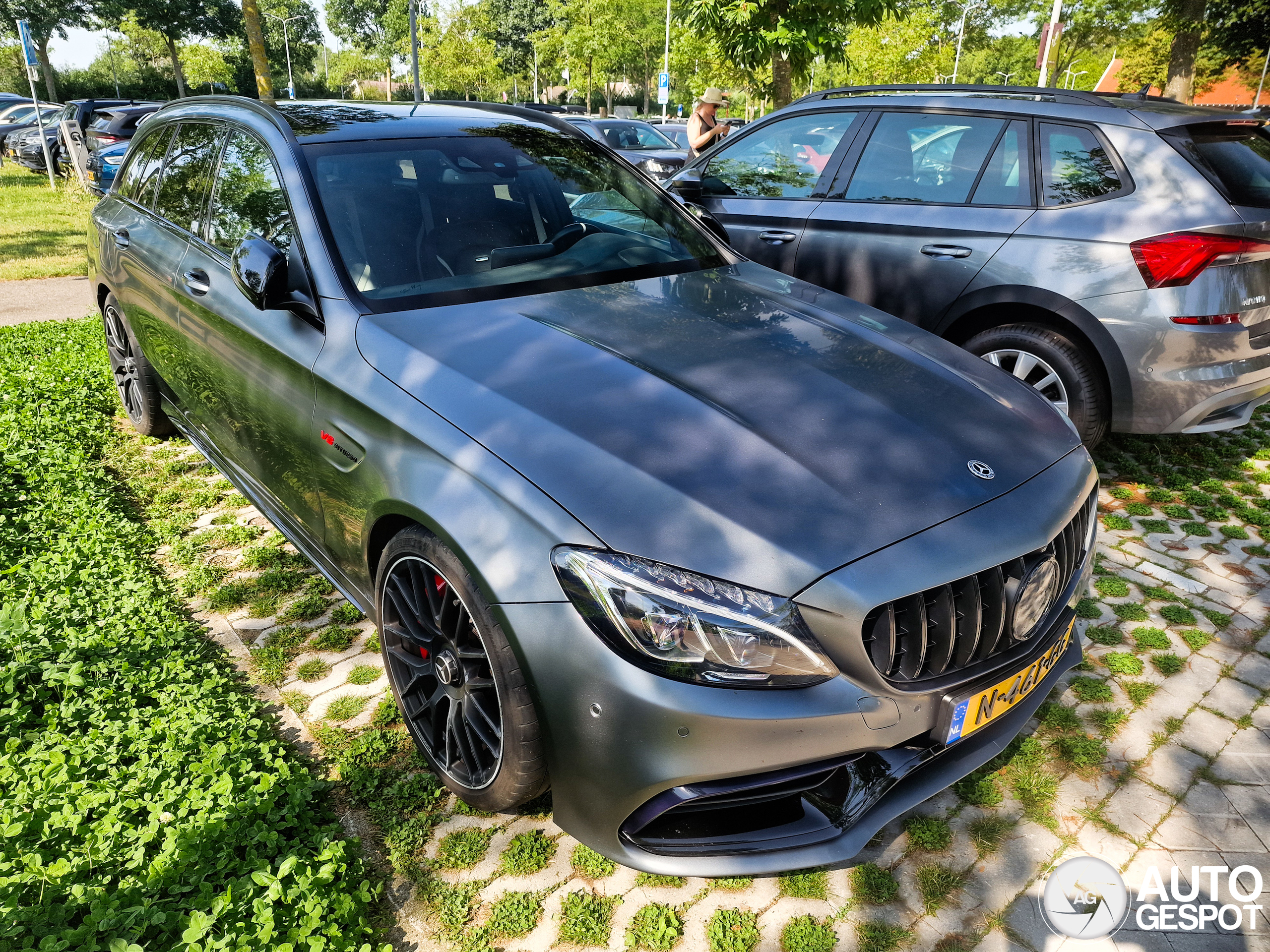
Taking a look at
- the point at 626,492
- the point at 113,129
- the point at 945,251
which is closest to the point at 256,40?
the point at 113,129

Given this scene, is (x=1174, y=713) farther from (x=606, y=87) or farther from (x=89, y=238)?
(x=606, y=87)

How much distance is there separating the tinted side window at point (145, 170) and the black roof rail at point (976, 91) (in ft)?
12.3

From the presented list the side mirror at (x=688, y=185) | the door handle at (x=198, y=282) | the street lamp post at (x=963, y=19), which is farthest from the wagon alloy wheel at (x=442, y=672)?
the street lamp post at (x=963, y=19)

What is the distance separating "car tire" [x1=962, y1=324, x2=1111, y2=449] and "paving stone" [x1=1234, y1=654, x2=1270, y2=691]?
55.1 inches

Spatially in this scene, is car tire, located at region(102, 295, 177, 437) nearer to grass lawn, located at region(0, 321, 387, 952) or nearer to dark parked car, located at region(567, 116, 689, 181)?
grass lawn, located at region(0, 321, 387, 952)

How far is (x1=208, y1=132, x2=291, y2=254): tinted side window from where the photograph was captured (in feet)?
10.1

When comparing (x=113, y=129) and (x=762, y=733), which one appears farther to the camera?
(x=113, y=129)

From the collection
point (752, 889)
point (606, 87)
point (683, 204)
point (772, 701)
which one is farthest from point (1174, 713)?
point (606, 87)

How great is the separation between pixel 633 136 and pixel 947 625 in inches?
670

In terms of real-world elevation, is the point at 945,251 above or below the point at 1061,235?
below

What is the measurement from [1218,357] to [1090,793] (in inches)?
97.8

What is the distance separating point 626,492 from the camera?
2.03 m

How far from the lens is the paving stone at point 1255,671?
10.4 feet

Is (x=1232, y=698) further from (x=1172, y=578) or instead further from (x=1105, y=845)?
(x=1105, y=845)
